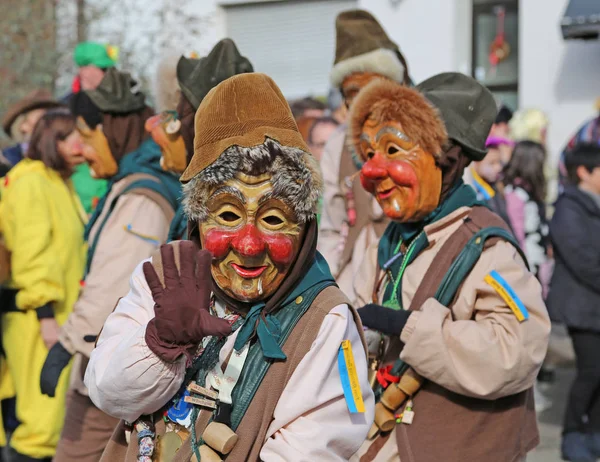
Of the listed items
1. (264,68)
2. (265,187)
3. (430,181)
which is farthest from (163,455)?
(264,68)

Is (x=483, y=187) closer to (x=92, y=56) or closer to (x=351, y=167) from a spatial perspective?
(x=351, y=167)

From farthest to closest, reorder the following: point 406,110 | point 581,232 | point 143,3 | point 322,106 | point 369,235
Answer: point 143,3 → point 322,106 → point 581,232 → point 369,235 → point 406,110

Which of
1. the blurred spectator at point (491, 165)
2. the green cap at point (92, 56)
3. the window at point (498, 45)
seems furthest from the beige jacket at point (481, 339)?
the window at point (498, 45)

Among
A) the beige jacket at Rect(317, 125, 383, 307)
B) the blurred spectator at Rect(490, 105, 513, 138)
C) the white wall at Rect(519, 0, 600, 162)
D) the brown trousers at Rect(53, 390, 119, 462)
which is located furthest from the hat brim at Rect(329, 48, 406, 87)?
the white wall at Rect(519, 0, 600, 162)

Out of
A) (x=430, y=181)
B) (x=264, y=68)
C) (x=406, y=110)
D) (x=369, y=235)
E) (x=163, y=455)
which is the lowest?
(x=264, y=68)

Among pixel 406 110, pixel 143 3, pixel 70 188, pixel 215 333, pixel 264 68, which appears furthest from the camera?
pixel 264 68

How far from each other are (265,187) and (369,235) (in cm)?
244

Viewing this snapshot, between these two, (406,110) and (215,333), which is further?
(406,110)

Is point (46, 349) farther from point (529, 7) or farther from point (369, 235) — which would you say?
point (529, 7)

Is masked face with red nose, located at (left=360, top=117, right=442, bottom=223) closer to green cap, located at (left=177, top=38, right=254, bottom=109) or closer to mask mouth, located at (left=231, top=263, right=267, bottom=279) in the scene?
green cap, located at (left=177, top=38, right=254, bottom=109)

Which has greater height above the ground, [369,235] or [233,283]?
[233,283]

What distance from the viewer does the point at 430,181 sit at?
3.60m

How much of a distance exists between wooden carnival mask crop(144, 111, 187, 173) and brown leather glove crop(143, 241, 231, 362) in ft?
5.73

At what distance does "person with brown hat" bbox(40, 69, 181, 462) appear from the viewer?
4.14m
